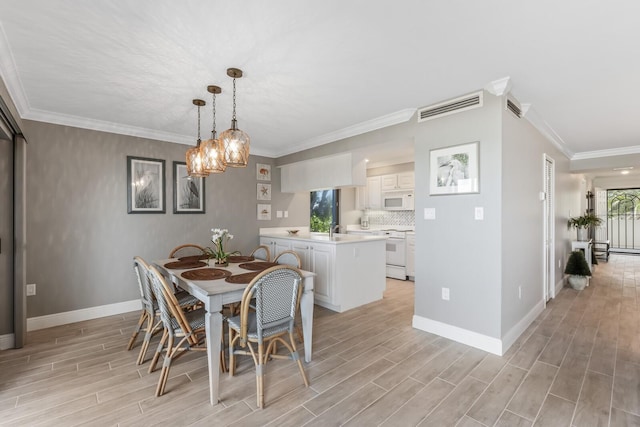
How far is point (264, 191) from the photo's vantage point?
522 centimetres

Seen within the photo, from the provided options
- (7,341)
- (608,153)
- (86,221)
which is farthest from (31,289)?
(608,153)

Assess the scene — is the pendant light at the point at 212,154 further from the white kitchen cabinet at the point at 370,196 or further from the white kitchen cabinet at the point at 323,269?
the white kitchen cabinet at the point at 370,196

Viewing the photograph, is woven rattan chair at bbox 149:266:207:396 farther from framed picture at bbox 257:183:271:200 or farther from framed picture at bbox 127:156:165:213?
framed picture at bbox 257:183:271:200

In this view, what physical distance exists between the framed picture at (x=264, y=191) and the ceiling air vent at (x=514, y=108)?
12.0 ft

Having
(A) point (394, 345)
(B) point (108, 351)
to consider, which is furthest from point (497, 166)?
(B) point (108, 351)

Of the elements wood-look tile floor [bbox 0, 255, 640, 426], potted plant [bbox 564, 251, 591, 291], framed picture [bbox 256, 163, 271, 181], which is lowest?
wood-look tile floor [bbox 0, 255, 640, 426]

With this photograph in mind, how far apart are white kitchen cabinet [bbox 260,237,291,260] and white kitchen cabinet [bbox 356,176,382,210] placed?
103 inches

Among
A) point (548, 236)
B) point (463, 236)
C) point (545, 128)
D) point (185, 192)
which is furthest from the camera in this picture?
point (185, 192)

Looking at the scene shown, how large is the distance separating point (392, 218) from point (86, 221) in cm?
526

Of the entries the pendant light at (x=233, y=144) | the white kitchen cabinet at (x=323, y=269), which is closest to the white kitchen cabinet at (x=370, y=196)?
the white kitchen cabinet at (x=323, y=269)

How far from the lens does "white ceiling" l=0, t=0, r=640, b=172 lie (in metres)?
1.68

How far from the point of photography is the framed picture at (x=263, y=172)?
5156 mm

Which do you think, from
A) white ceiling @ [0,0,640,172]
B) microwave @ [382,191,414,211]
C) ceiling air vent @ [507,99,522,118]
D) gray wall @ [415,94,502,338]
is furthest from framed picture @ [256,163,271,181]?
ceiling air vent @ [507,99,522,118]

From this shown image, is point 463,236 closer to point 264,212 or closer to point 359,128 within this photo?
point 359,128
